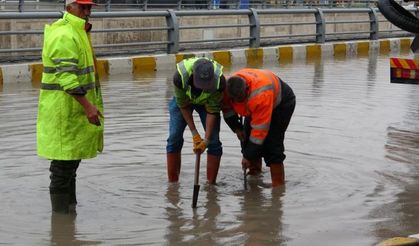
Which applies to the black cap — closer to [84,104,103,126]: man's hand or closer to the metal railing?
[84,104,103,126]: man's hand

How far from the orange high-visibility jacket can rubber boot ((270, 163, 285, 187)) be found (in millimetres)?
479

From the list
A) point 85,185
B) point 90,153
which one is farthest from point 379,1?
point 90,153

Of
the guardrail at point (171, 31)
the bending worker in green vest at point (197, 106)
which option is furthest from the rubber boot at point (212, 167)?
the guardrail at point (171, 31)

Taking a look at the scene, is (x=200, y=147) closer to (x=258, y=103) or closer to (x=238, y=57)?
(x=258, y=103)

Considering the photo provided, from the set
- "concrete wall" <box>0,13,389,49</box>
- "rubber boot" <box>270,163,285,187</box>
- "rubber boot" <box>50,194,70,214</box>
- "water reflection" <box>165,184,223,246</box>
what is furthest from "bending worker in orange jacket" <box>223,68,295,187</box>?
"concrete wall" <box>0,13,389,49</box>

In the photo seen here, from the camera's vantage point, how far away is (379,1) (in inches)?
386

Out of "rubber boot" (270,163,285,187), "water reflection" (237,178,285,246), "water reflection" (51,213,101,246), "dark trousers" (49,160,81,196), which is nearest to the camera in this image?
"water reflection" (51,213,101,246)

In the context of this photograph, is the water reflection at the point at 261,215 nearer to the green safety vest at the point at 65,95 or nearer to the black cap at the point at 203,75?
the black cap at the point at 203,75

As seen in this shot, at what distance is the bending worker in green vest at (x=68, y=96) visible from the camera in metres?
5.52

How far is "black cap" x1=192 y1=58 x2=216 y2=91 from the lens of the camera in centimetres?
604

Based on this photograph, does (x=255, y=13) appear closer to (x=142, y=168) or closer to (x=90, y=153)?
(x=142, y=168)

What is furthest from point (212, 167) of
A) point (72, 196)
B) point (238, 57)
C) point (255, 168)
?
point (238, 57)

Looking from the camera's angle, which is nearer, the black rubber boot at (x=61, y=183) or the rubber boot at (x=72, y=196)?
the black rubber boot at (x=61, y=183)

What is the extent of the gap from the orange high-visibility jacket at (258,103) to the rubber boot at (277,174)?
0.48 meters
